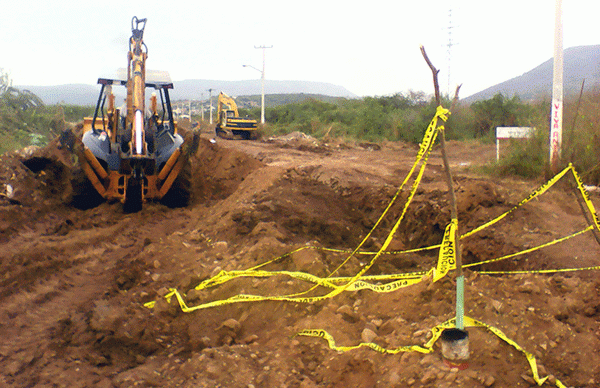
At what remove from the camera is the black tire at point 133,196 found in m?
8.30

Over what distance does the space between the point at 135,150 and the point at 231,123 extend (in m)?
20.5

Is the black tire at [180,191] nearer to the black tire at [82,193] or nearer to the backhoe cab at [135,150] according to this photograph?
the backhoe cab at [135,150]

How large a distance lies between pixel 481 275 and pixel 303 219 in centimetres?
295

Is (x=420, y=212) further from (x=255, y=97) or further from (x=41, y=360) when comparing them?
(x=255, y=97)

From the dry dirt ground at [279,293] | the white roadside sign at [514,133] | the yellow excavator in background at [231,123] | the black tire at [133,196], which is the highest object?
the yellow excavator in background at [231,123]

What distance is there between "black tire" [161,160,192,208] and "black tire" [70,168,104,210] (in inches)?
47.1

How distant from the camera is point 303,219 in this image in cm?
694

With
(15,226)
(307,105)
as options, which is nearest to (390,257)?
(15,226)

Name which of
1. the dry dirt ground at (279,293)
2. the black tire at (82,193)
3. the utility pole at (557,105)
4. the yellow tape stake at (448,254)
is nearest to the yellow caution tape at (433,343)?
the dry dirt ground at (279,293)

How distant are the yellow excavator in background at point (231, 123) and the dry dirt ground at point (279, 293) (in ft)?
63.3

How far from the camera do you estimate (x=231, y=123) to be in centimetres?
2800

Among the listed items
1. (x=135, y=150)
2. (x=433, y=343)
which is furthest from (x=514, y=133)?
(x=433, y=343)

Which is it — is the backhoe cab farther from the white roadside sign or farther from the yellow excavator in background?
the yellow excavator in background

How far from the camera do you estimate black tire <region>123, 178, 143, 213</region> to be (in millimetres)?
8305
